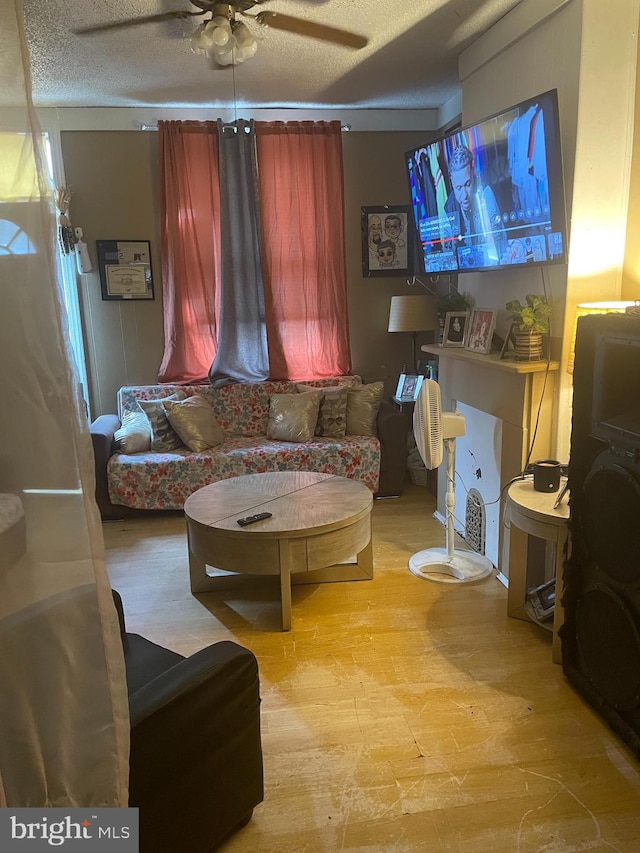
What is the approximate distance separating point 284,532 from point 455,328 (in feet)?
5.45

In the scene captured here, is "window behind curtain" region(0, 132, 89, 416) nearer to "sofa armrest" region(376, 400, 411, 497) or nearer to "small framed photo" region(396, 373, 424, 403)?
"sofa armrest" region(376, 400, 411, 497)

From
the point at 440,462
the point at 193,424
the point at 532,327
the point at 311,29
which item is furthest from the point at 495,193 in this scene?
the point at 193,424

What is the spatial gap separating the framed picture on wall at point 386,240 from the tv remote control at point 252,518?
265 cm

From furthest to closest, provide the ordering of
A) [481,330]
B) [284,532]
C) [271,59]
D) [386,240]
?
1. [386,240]
2. [271,59]
3. [481,330]
4. [284,532]

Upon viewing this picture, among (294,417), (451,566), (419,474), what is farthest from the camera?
(419,474)

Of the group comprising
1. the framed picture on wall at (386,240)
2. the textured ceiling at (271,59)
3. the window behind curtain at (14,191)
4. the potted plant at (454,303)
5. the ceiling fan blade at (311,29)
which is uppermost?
the textured ceiling at (271,59)

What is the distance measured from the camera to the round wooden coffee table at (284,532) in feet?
8.99

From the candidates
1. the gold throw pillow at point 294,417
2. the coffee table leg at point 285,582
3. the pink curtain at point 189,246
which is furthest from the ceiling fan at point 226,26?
the gold throw pillow at point 294,417

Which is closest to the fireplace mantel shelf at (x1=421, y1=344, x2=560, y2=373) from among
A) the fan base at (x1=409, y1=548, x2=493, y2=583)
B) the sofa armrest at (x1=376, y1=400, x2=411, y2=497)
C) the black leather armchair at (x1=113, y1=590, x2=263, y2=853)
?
the sofa armrest at (x1=376, y1=400, x2=411, y2=497)

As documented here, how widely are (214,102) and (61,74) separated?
106 cm

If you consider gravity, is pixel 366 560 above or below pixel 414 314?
below

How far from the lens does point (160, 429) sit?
427 cm

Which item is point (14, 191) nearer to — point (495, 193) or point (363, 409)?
point (495, 193)

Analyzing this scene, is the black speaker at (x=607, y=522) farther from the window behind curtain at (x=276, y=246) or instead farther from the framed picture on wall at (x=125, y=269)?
the framed picture on wall at (x=125, y=269)
